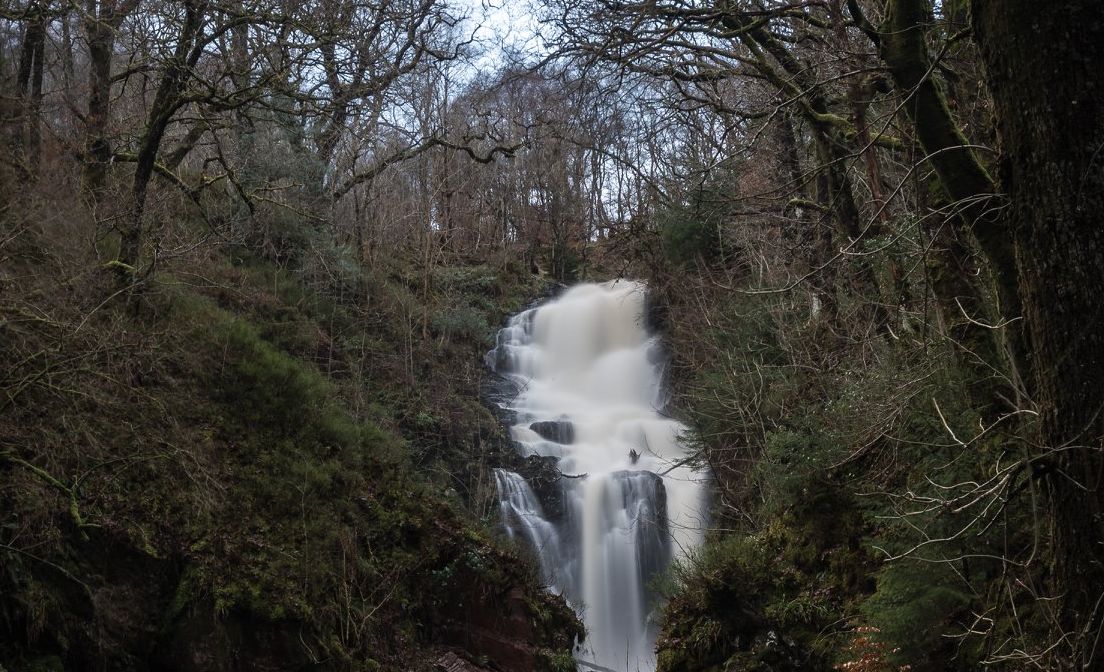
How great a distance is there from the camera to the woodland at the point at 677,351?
3531 millimetres

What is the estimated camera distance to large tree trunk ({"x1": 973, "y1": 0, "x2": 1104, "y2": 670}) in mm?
3174

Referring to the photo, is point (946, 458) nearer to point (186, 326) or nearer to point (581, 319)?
point (186, 326)

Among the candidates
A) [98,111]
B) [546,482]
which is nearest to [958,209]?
[98,111]

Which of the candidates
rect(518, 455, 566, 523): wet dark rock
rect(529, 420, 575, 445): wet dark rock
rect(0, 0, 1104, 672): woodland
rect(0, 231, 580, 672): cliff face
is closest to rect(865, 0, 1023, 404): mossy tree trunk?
rect(0, 0, 1104, 672): woodland

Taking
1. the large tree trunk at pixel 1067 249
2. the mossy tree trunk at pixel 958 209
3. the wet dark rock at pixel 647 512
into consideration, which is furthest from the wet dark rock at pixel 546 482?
the large tree trunk at pixel 1067 249

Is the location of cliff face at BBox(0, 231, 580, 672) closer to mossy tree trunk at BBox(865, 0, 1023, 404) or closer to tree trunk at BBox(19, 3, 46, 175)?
tree trunk at BBox(19, 3, 46, 175)

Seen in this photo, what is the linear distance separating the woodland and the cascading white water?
104 centimetres

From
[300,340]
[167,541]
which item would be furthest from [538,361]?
[167,541]

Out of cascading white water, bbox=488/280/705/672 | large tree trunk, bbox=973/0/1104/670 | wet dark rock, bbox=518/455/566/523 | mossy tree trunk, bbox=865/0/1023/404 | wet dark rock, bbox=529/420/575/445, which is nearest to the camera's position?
large tree trunk, bbox=973/0/1104/670

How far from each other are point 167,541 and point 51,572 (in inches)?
51.2

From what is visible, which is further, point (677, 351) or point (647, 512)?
point (677, 351)

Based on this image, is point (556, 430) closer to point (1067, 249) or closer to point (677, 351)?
point (677, 351)

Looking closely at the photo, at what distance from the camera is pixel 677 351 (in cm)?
1570

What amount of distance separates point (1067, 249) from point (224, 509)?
298 inches
